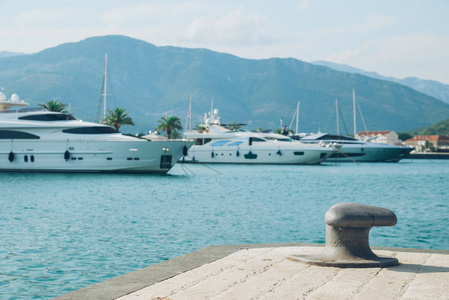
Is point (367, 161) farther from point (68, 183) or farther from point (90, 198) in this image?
point (90, 198)

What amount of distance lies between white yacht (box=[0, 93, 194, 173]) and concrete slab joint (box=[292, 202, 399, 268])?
125ft

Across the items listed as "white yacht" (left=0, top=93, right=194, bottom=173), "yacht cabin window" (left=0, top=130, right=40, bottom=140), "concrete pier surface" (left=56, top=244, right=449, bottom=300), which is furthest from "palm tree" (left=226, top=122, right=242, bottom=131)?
"concrete pier surface" (left=56, top=244, right=449, bottom=300)

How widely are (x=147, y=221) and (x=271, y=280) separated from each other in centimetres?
1419

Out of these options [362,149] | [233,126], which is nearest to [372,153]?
[362,149]

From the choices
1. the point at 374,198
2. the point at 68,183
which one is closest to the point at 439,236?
the point at 374,198

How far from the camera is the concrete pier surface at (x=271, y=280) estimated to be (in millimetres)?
6512

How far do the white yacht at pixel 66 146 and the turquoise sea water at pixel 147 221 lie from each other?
3.37m

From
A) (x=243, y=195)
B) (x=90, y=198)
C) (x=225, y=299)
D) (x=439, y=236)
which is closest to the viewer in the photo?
(x=225, y=299)

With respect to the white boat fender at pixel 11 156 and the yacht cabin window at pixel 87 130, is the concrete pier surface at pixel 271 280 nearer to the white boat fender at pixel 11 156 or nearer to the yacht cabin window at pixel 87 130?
the yacht cabin window at pixel 87 130

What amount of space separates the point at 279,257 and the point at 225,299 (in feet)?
8.74

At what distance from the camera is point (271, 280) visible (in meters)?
7.19

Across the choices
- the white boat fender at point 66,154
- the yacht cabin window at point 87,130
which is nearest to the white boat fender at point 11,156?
the white boat fender at point 66,154

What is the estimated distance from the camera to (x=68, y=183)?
40219 mm

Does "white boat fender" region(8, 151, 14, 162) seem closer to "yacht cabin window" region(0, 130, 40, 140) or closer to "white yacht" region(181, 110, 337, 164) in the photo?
"yacht cabin window" region(0, 130, 40, 140)
